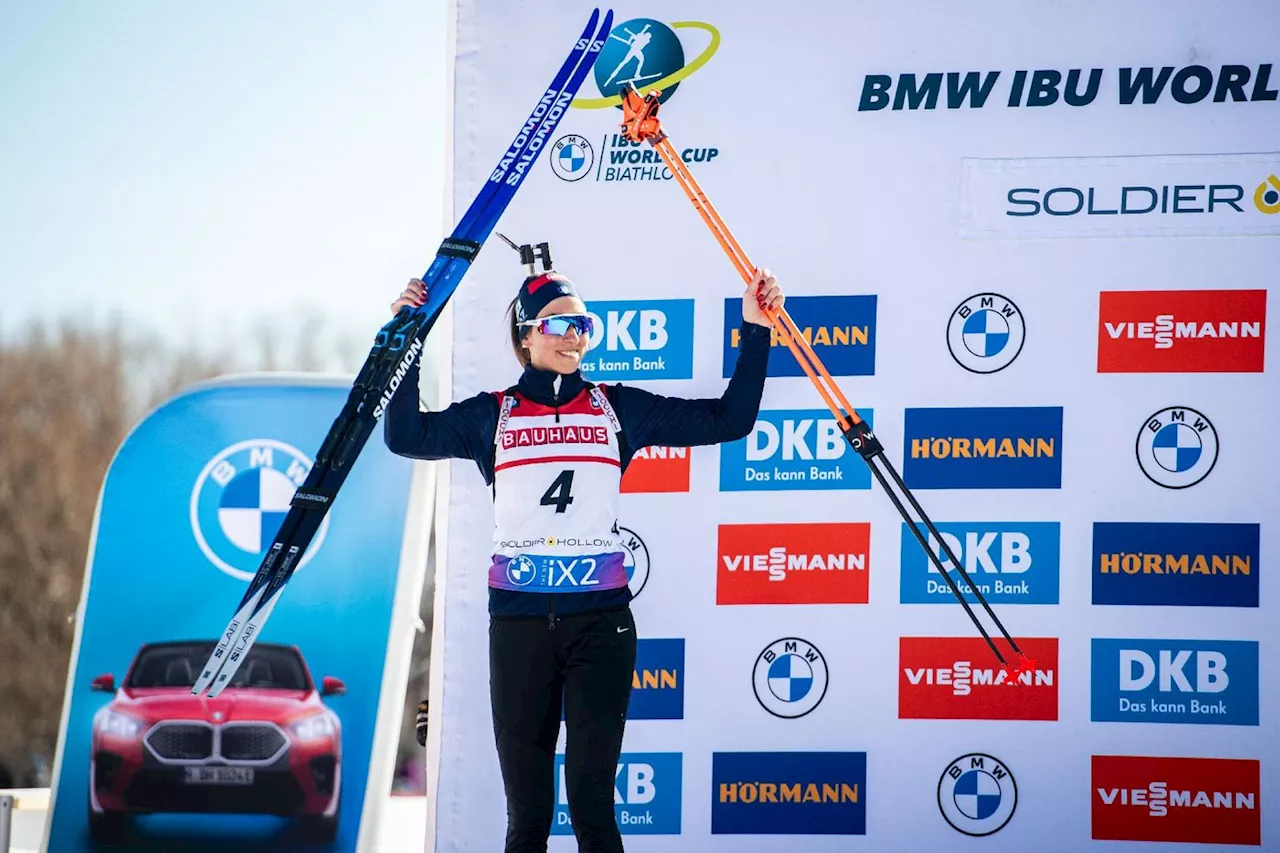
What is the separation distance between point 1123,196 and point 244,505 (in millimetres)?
2824

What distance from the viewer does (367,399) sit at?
10.9 ft

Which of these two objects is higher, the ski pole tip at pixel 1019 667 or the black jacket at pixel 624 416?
the black jacket at pixel 624 416

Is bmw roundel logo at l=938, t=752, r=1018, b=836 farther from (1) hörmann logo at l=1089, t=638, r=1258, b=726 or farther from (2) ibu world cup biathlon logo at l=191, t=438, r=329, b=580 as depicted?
(2) ibu world cup biathlon logo at l=191, t=438, r=329, b=580

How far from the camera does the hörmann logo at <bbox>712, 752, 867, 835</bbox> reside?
13.1 feet

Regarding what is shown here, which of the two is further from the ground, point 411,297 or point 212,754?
point 411,297

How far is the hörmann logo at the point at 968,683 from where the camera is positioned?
3.94 meters

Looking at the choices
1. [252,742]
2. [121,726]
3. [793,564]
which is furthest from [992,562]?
[121,726]

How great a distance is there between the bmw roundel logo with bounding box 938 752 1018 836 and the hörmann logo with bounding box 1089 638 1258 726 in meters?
0.33

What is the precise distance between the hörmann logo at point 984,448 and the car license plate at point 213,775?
7.23 ft

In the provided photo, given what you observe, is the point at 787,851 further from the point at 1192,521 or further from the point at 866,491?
the point at 1192,521

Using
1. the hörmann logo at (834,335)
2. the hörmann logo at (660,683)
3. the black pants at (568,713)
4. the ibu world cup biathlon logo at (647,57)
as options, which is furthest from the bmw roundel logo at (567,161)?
the black pants at (568,713)

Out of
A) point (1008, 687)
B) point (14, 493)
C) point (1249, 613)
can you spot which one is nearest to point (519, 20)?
point (1008, 687)

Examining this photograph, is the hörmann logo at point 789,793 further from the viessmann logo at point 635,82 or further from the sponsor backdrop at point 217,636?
the viessmann logo at point 635,82

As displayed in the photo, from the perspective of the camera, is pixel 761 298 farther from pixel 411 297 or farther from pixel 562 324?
pixel 411 297
